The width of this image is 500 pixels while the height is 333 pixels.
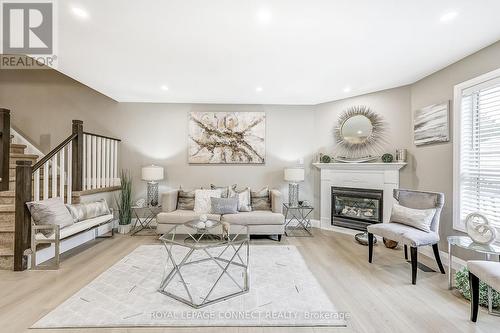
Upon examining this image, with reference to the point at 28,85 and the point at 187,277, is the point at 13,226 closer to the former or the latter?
the point at 187,277

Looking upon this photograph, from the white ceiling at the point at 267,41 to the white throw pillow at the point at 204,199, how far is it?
1881 mm

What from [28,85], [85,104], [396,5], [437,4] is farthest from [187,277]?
[28,85]

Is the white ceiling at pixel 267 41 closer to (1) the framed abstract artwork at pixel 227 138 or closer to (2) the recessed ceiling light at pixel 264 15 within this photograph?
(2) the recessed ceiling light at pixel 264 15

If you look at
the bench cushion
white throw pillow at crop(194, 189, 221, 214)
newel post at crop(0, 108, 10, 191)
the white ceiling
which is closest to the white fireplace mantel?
the white ceiling

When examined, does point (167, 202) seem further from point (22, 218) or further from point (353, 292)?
point (353, 292)

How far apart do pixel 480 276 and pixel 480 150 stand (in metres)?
1.69

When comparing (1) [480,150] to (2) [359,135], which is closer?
(1) [480,150]

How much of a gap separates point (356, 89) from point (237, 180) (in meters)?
2.85

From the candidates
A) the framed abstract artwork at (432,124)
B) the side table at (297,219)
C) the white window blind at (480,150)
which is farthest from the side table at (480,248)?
the side table at (297,219)

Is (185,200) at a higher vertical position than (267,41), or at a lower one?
lower

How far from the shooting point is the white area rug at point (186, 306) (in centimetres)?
190

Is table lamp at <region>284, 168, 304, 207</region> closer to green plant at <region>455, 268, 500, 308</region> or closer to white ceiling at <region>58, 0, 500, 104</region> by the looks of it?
white ceiling at <region>58, 0, 500, 104</region>


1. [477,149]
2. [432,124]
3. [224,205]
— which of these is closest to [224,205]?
[224,205]

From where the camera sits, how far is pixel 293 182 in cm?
496
